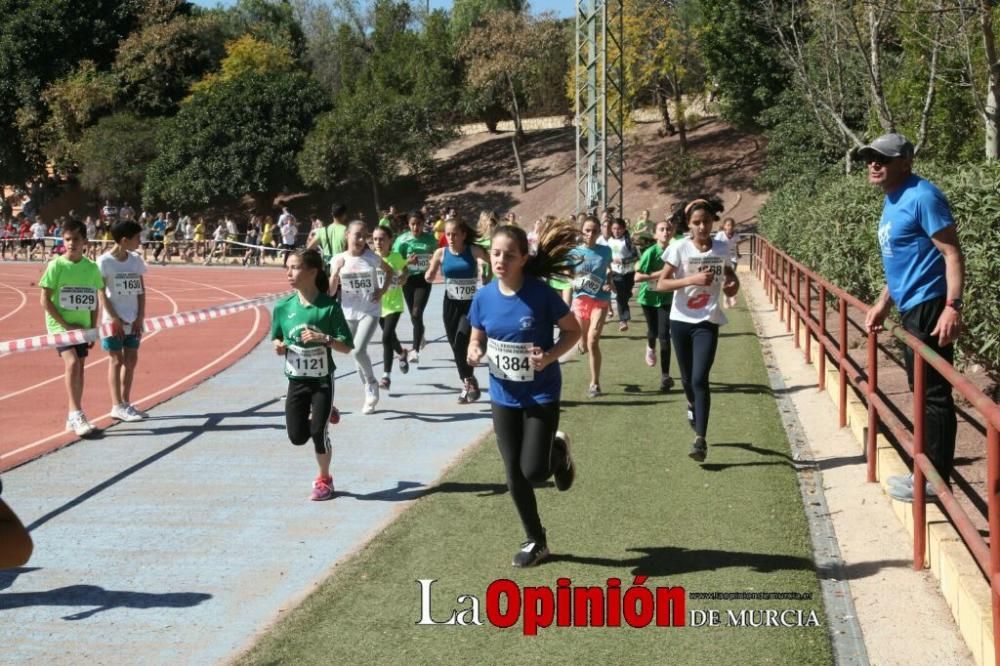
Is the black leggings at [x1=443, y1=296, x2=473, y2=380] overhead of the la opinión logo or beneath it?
overhead

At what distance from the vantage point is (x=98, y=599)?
6.28 m

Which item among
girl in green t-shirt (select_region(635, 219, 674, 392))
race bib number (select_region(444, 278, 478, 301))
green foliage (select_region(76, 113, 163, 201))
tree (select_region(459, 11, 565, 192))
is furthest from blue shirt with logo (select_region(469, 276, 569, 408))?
green foliage (select_region(76, 113, 163, 201))

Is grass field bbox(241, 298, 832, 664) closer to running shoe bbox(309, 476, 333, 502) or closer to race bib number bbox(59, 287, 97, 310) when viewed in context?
running shoe bbox(309, 476, 333, 502)

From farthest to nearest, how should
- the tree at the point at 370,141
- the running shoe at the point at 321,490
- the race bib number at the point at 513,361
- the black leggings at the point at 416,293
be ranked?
the tree at the point at 370,141 < the black leggings at the point at 416,293 < the running shoe at the point at 321,490 < the race bib number at the point at 513,361

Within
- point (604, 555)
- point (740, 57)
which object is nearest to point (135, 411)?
point (604, 555)

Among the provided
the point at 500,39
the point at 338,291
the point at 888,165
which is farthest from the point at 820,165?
the point at 888,165

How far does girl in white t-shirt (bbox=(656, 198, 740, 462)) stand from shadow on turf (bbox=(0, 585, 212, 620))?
149 inches

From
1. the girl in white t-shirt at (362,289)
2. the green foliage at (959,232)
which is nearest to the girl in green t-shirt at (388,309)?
the girl in white t-shirt at (362,289)

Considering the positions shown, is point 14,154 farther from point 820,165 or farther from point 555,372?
point 555,372

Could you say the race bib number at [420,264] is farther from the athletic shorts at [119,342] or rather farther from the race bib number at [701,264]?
the race bib number at [701,264]

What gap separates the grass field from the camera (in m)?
5.29

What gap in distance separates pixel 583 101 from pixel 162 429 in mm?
46754

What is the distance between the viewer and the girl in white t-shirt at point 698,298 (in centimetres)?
860

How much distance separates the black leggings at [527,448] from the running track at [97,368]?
509 cm
